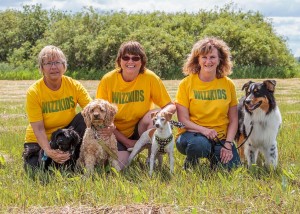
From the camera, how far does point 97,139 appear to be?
20.3ft

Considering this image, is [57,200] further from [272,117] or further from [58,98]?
[272,117]

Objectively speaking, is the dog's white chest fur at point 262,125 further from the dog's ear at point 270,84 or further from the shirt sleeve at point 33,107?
the shirt sleeve at point 33,107

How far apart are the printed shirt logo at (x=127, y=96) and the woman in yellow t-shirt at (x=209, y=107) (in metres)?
0.57

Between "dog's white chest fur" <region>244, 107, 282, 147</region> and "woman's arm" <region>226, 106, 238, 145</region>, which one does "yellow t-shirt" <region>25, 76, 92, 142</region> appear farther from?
"dog's white chest fur" <region>244, 107, 282, 147</region>

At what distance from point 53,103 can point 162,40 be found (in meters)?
27.7

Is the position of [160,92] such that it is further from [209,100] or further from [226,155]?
[226,155]

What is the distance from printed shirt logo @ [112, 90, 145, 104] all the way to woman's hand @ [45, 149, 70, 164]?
41.7 inches

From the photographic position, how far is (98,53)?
33156 mm

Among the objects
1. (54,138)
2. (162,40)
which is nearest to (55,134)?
(54,138)

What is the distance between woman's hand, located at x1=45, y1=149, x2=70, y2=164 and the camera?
612 centimetres

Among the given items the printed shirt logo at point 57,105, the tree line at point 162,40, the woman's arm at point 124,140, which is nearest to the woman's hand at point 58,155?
the printed shirt logo at point 57,105

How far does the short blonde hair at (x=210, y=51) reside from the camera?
6.36 meters

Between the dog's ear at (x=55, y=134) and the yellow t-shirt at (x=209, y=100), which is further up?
the yellow t-shirt at (x=209, y=100)

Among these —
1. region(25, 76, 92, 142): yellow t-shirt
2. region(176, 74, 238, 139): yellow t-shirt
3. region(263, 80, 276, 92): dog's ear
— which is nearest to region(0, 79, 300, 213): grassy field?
region(176, 74, 238, 139): yellow t-shirt
